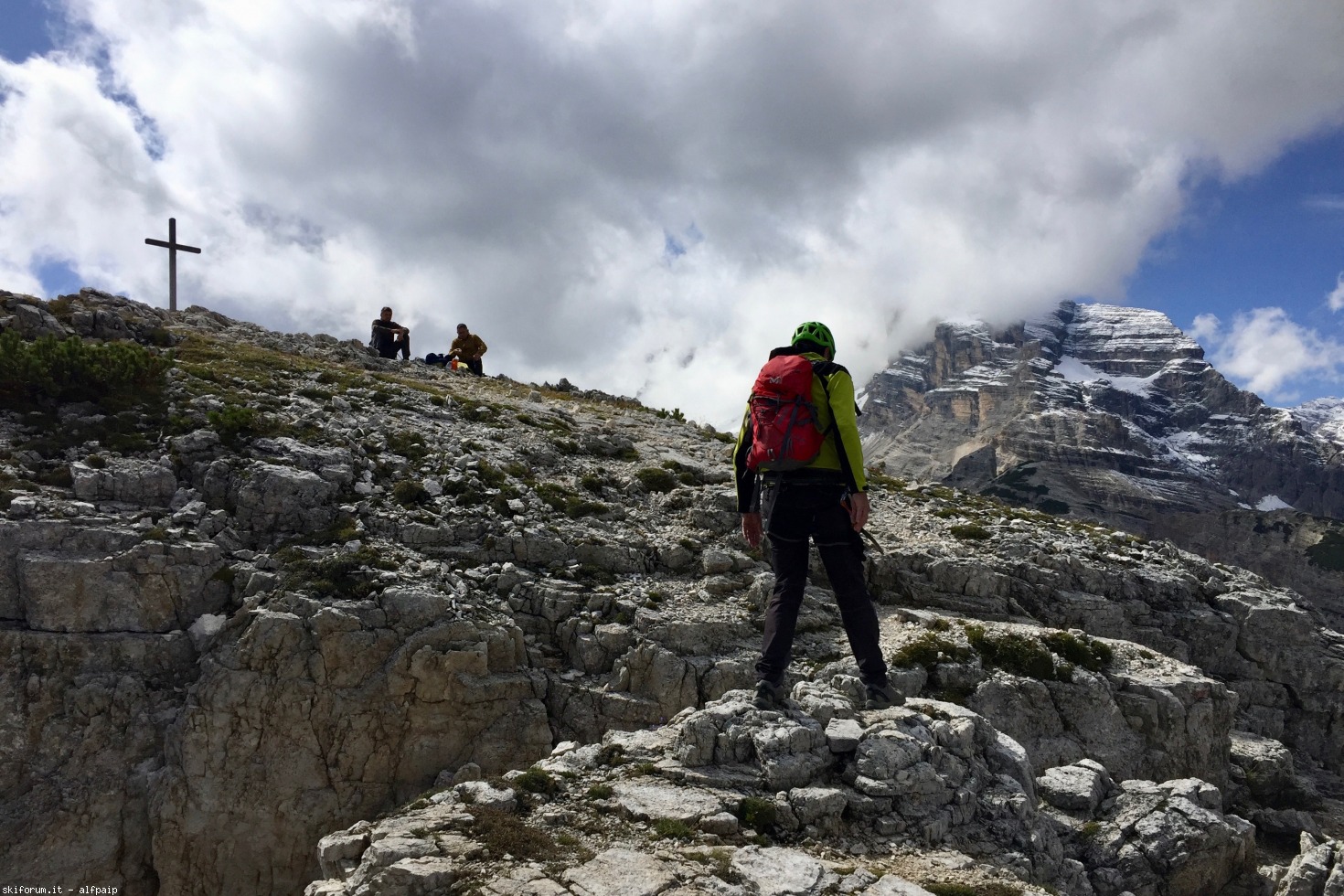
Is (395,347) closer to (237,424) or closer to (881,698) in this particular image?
(237,424)

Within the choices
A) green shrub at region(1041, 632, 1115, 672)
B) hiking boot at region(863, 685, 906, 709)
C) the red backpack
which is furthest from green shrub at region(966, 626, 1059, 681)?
the red backpack

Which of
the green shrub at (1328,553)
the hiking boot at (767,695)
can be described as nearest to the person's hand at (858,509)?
the hiking boot at (767,695)

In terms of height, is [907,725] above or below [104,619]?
below

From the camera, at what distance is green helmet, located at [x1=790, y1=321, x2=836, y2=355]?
9.54 metres

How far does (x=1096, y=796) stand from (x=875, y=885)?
4.61 meters

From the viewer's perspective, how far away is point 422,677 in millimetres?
13609

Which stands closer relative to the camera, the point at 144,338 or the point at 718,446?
the point at 144,338

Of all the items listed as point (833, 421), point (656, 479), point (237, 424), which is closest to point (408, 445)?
point (237, 424)

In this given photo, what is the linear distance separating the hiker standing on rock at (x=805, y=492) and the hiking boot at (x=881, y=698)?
39 centimetres

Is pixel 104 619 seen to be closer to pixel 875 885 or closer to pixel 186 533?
pixel 186 533

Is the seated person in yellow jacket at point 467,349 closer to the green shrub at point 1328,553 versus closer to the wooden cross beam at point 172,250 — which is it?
the wooden cross beam at point 172,250

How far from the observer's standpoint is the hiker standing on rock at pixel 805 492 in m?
8.84

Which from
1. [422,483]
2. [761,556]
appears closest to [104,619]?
[422,483]

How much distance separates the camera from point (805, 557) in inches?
361
